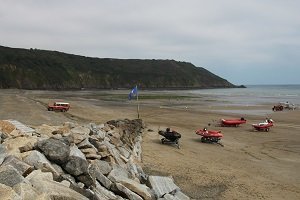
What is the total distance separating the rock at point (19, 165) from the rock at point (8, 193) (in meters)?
1.64

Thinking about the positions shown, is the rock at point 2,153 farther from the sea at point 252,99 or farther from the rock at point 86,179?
the sea at point 252,99

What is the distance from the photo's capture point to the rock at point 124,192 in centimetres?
1095

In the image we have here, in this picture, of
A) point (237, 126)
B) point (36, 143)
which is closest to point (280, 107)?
point (237, 126)

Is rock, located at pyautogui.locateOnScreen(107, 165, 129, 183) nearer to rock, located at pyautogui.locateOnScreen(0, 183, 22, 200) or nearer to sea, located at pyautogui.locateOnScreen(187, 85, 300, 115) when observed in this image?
rock, located at pyautogui.locateOnScreen(0, 183, 22, 200)

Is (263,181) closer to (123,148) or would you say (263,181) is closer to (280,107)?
(123,148)

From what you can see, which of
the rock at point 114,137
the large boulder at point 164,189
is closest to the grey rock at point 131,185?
the large boulder at point 164,189

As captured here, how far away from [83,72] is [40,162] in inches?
5615

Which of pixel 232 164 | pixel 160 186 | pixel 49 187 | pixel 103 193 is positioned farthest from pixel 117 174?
pixel 232 164

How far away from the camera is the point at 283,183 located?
1644cm

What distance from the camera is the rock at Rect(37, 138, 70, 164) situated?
10688mm

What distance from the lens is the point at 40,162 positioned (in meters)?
9.90

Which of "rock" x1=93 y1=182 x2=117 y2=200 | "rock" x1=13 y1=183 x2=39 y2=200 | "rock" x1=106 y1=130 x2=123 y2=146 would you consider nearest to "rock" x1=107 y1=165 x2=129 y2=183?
"rock" x1=93 y1=182 x2=117 y2=200

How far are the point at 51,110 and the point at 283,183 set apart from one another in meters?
27.4

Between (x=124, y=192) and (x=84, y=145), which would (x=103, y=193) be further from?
(x=84, y=145)
